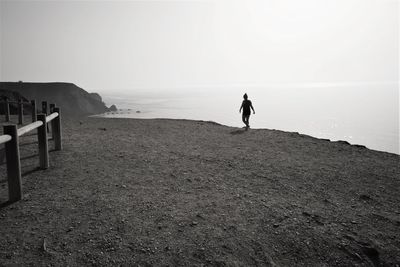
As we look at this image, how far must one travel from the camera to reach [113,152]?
332 inches

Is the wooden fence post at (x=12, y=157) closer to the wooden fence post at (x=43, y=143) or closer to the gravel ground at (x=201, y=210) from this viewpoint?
the gravel ground at (x=201, y=210)

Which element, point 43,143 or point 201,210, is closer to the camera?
point 201,210

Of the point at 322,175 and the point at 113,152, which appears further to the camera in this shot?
the point at 113,152

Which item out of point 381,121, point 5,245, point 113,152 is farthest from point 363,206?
point 381,121

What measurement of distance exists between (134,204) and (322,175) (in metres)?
4.82

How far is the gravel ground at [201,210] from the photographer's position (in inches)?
135

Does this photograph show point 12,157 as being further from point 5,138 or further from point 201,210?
point 201,210

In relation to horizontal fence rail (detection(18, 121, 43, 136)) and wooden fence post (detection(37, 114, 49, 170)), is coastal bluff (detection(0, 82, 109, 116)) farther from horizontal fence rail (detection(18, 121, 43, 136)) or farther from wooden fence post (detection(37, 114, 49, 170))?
horizontal fence rail (detection(18, 121, 43, 136))

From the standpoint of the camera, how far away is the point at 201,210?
15.2 ft

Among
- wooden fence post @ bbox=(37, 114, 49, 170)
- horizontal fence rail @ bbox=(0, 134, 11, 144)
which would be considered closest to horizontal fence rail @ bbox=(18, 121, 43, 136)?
wooden fence post @ bbox=(37, 114, 49, 170)

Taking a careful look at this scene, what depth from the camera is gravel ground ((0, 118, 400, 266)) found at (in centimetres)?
343

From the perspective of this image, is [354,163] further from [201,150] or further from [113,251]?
[113,251]

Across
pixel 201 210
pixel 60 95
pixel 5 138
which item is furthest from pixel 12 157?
pixel 60 95

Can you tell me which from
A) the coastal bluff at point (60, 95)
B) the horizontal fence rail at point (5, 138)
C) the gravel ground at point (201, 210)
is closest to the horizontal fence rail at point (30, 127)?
the horizontal fence rail at point (5, 138)
